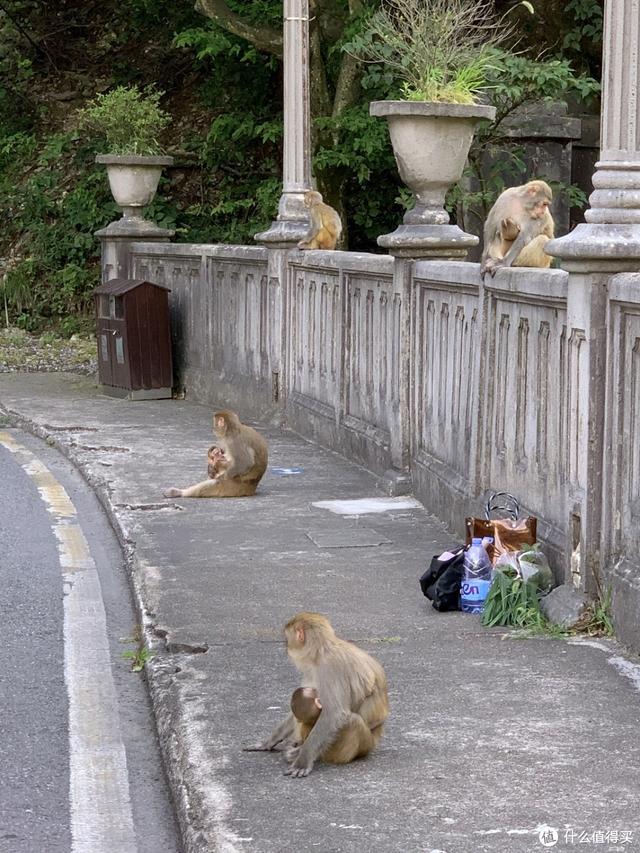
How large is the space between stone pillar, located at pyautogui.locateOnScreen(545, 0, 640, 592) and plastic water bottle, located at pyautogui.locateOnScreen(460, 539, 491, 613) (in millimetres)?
455

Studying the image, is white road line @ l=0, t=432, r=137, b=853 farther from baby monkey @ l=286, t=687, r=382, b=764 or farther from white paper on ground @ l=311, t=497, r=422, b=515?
white paper on ground @ l=311, t=497, r=422, b=515

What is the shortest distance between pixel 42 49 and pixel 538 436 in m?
21.3

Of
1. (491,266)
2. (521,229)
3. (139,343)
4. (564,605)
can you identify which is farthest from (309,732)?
(139,343)

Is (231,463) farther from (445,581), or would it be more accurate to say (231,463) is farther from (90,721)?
(90,721)

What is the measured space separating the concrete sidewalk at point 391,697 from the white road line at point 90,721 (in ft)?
0.62

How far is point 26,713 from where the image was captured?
5344mm

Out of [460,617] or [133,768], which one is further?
[460,617]

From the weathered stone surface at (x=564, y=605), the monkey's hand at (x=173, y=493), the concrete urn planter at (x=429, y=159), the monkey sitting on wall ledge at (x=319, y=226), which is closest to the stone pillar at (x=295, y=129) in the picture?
the monkey sitting on wall ledge at (x=319, y=226)

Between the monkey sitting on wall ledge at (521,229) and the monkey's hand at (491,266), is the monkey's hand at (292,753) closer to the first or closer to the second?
the monkey's hand at (491,266)

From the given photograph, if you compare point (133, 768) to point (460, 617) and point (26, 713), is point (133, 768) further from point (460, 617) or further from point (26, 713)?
point (460, 617)

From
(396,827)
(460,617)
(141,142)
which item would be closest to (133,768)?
(396,827)

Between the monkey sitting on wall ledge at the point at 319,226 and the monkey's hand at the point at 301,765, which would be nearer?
the monkey's hand at the point at 301,765


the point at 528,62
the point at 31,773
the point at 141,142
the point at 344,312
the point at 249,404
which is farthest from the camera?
the point at 141,142

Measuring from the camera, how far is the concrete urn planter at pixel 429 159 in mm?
9086
